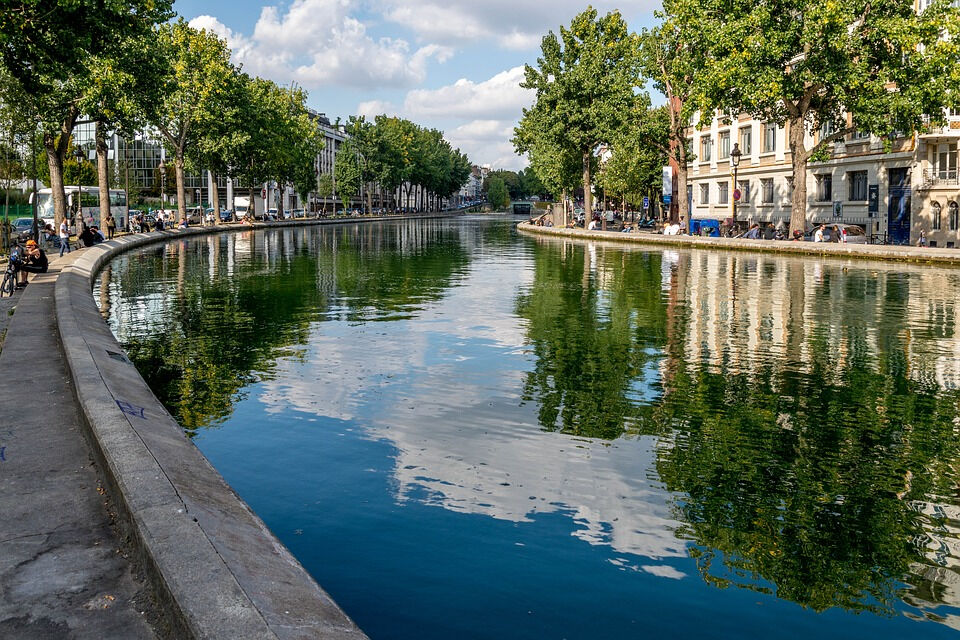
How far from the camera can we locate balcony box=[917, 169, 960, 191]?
43.8m

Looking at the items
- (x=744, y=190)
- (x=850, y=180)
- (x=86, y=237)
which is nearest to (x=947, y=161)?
(x=850, y=180)

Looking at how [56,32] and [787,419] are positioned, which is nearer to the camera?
[787,419]

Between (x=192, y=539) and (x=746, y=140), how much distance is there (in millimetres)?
63705

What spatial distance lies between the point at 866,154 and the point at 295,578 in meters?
50.6

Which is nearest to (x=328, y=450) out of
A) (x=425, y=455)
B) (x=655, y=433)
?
(x=425, y=455)

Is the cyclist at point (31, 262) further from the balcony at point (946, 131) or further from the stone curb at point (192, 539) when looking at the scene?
the balcony at point (946, 131)

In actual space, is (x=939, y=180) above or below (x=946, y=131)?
below

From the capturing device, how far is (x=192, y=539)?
4.92 m

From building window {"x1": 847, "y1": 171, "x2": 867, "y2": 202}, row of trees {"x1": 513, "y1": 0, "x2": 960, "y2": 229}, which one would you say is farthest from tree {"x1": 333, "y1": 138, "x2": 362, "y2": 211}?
building window {"x1": 847, "y1": 171, "x2": 867, "y2": 202}

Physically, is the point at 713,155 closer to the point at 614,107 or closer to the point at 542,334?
the point at 614,107

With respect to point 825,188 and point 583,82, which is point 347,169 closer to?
point 583,82

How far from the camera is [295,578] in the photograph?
4910 millimetres

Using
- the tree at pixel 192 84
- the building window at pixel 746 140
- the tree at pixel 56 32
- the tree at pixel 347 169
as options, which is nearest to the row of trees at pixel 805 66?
the building window at pixel 746 140

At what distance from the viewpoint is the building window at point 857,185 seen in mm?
50156
